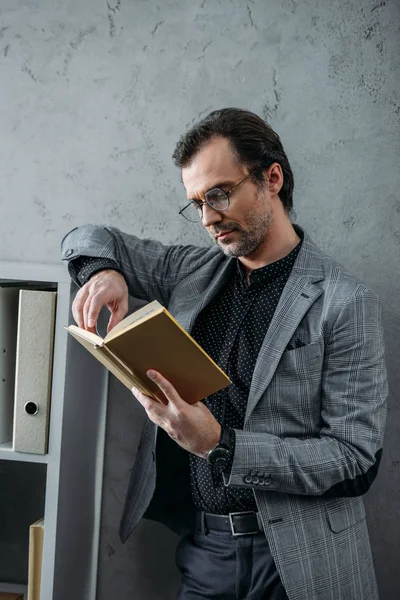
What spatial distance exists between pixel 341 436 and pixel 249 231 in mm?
472

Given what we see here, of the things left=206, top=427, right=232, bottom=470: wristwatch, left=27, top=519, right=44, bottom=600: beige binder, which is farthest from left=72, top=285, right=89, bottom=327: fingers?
left=27, top=519, right=44, bottom=600: beige binder

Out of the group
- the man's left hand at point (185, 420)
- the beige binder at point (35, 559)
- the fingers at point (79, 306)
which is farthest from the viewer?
the beige binder at point (35, 559)

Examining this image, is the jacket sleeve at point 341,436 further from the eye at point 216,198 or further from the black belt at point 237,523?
the eye at point 216,198

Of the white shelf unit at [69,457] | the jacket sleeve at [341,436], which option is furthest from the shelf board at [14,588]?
the jacket sleeve at [341,436]

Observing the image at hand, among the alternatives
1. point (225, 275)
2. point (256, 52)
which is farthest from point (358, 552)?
point (256, 52)

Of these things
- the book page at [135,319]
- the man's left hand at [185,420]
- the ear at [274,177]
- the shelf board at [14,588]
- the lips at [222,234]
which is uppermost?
the ear at [274,177]

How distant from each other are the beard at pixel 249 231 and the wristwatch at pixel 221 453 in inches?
16.1

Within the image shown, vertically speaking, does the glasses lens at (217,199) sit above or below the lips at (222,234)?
above

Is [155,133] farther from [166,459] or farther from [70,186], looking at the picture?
[166,459]

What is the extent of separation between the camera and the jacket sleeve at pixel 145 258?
68.7 inches

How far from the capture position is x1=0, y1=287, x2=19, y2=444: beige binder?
1666 mm

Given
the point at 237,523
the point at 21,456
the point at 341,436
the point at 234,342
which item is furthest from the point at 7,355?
the point at 341,436

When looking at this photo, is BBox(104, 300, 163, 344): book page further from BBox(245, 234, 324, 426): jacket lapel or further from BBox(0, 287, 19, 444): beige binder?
BBox(0, 287, 19, 444): beige binder

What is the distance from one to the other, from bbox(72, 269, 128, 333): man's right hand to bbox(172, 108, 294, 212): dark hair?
0.30 metres
